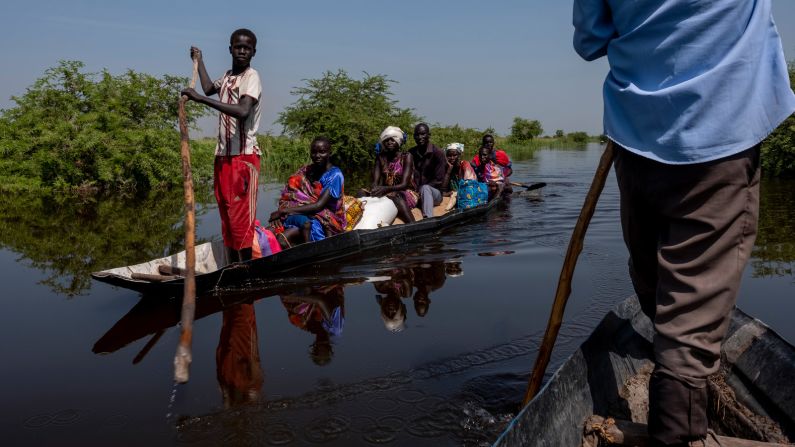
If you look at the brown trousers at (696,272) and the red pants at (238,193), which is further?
the red pants at (238,193)

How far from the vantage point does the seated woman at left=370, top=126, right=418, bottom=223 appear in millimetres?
7633

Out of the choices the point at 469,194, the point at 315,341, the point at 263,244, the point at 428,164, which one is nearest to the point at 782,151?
the point at 469,194

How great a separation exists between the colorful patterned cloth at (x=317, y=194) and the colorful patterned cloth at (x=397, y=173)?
74.0 inches

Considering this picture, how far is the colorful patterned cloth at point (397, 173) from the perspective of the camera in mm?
7887

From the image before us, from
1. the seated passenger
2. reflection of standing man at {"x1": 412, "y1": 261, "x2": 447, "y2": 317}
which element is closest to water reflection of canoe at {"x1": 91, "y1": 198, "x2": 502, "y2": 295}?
reflection of standing man at {"x1": 412, "y1": 261, "x2": 447, "y2": 317}

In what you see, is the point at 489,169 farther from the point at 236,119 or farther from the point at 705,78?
the point at 705,78

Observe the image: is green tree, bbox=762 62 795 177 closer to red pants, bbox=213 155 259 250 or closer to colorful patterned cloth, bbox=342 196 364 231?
colorful patterned cloth, bbox=342 196 364 231

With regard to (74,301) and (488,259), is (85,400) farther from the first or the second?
(488,259)

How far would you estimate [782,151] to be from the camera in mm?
15172

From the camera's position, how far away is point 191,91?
367 cm

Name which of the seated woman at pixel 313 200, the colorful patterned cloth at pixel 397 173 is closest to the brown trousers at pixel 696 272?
the seated woman at pixel 313 200

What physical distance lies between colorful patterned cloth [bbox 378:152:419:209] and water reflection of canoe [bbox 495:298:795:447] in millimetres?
5363

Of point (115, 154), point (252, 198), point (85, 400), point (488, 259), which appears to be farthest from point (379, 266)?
point (115, 154)

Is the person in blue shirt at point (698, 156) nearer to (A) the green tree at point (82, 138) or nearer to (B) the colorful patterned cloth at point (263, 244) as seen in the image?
(B) the colorful patterned cloth at point (263, 244)
